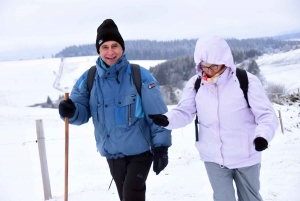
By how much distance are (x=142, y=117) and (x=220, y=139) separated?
2.55 feet

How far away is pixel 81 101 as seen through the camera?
10.7 ft

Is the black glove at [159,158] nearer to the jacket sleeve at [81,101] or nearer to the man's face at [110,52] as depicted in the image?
the jacket sleeve at [81,101]

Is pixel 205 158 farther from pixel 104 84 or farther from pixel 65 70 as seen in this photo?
pixel 65 70

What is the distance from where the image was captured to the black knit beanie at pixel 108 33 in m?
3.15

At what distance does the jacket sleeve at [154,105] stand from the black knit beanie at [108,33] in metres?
0.43

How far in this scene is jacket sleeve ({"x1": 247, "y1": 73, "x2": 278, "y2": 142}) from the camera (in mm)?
2417

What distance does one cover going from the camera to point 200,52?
2.70 meters

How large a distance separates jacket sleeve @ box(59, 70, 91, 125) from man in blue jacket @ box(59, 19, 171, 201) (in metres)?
0.02

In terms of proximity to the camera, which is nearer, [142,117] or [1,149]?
[142,117]

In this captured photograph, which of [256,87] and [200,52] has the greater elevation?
[200,52]

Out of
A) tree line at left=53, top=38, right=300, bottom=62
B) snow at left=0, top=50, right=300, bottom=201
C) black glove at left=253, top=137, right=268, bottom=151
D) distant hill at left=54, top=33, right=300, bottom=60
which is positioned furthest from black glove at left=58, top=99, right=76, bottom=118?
distant hill at left=54, top=33, right=300, bottom=60

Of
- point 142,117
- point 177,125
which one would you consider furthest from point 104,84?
point 177,125

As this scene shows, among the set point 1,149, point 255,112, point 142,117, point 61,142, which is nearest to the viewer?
point 255,112

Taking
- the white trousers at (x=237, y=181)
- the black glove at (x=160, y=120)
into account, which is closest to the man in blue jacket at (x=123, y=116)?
the black glove at (x=160, y=120)
